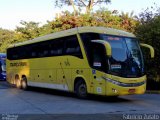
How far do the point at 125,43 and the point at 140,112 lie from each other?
15.5 feet

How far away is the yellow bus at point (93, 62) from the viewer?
53.2 feet

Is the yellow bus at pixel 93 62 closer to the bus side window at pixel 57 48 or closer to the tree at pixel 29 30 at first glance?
the bus side window at pixel 57 48

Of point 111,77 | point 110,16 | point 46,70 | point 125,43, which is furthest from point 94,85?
point 110,16

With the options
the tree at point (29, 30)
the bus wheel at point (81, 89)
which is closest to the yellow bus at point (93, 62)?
the bus wheel at point (81, 89)

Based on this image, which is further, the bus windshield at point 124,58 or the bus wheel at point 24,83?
the bus wheel at point 24,83

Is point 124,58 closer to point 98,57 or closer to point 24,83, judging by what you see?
point 98,57

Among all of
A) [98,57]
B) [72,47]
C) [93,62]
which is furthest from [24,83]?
[98,57]

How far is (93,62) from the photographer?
55.6 feet

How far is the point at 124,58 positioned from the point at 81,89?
9.25 ft

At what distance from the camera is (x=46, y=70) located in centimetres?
2164

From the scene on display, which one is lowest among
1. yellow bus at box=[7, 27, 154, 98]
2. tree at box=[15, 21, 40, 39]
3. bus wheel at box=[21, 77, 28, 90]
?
bus wheel at box=[21, 77, 28, 90]

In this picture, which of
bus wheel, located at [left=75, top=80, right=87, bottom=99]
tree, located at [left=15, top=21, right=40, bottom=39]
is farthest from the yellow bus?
tree, located at [left=15, top=21, right=40, bottom=39]

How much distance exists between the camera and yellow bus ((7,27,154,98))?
638 inches

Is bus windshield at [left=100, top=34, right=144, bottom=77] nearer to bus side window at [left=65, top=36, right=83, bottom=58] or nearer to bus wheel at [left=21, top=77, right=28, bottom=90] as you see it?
bus side window at [left=65, top=36, right=83, bottom=58]
